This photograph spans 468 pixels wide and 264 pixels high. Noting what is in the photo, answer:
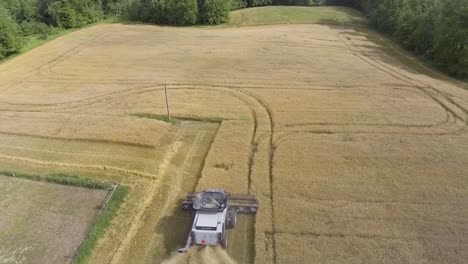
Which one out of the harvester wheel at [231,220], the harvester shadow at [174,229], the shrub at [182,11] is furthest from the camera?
the shrub at [182,11]

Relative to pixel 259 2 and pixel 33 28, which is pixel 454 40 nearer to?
pixel 259 2

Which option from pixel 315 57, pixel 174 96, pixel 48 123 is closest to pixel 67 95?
pixel 48 123

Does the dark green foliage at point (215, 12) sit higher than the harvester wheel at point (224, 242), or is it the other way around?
the dark green foliage at point (215, 12)

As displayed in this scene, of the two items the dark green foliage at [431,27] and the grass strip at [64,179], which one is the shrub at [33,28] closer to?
the grass strip at [64,179]

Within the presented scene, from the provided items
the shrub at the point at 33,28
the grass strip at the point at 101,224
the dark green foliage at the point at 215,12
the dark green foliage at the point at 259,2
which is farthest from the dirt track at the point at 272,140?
the dark green foliage at the point at 259,2

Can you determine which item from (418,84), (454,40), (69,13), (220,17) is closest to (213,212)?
(418,84)

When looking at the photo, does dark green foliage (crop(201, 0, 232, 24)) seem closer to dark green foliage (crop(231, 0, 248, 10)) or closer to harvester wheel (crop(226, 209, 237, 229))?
dark green foliage (crop(231, 0, 248, 10))

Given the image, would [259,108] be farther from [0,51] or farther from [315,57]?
[0,51]

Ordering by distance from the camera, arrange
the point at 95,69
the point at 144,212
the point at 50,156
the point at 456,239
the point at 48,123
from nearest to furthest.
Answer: the point at 456,239
the point at 144,212
the point at 50,156
the point at 48,123
the point at 95,69
